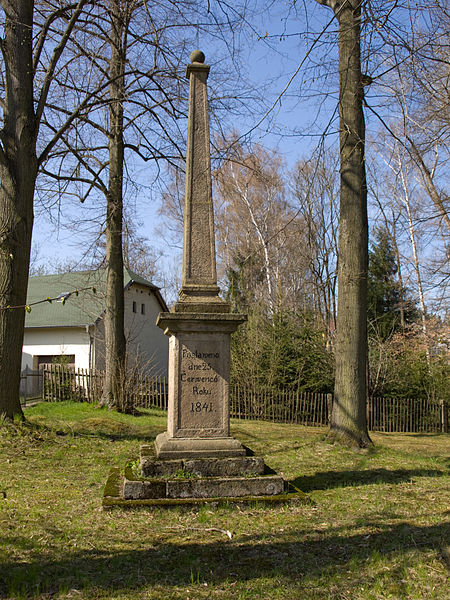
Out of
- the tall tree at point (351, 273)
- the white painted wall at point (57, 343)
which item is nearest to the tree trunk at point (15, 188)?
the tall tree at point (351, 273)

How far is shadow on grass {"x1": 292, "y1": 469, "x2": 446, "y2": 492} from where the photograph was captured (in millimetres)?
6877

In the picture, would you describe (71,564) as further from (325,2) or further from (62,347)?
(62,347)

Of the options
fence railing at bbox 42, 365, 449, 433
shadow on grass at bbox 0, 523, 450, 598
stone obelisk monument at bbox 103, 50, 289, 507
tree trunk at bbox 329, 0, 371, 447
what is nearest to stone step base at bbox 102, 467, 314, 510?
stone obelisk monument at bbox 103, 50, 289, 507

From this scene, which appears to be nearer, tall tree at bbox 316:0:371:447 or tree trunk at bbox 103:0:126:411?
tall tree at bbox 316:0:371:447

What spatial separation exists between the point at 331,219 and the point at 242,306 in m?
8.69

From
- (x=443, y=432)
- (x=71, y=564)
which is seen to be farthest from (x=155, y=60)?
(x=443, y=432)

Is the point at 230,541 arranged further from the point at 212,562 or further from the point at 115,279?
the point at 115,279

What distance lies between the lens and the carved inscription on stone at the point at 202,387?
6.22 m

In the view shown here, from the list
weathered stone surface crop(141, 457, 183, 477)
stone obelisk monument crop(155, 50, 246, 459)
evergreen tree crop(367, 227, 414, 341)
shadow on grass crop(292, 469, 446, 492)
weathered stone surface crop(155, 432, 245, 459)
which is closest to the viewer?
weathered stone surface crop(141, 457, 183, 477)

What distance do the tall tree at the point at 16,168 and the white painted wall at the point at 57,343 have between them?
58.9ft

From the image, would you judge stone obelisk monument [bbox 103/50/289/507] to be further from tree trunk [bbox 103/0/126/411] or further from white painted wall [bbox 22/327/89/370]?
white painted wall [bbox 22/327/89/370]

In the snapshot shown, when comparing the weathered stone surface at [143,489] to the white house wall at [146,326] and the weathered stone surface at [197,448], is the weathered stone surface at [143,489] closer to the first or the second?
the weathered stone surface at [197,448]

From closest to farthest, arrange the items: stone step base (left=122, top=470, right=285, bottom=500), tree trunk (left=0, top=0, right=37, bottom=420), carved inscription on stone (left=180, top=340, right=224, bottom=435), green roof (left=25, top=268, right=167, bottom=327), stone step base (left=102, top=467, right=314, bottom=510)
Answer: stone step base (left=102, top=467, right=314, bottom=510) → stone step base (left=122, top=470, right=285, bottom=500) → carved inscription on stone (left=180, top=340, right=224, bottom=435) → tree trunk (left=0, top=0, right=37, bottom=420) → green roof (left=25, top=268, right=167, bottom=327)

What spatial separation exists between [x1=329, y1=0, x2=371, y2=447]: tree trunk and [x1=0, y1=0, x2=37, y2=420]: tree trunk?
582cm
